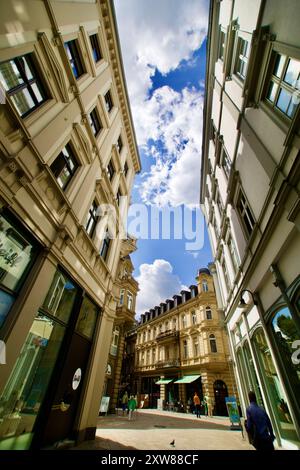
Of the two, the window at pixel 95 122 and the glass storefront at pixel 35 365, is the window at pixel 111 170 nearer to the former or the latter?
the window at pixel 95 122

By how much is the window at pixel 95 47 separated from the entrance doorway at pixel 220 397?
92.7 feet

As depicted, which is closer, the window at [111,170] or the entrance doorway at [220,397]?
the window at [111,170]

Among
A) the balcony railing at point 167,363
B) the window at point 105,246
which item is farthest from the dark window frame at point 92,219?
the balcony railing at point 167,363

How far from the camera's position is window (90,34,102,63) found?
384 inches

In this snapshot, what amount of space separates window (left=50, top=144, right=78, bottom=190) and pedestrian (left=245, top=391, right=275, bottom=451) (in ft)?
25.6

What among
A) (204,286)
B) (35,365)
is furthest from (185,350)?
(35,365)

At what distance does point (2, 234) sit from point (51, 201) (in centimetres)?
180

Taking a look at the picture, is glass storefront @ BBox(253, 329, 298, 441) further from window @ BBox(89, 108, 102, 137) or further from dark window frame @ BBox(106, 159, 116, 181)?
window @ BBox(89, 108, 102, 137)

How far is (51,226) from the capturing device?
5488 mm

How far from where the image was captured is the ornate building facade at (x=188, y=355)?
20.5m

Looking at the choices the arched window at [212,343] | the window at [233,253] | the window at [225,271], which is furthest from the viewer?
the arched window at [212,343]

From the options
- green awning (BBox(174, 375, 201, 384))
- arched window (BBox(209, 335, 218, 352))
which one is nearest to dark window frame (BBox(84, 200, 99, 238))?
arched window (BBox(209, 335, 218, 352))

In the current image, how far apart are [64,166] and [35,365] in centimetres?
588

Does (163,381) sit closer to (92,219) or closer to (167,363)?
(167,363)
